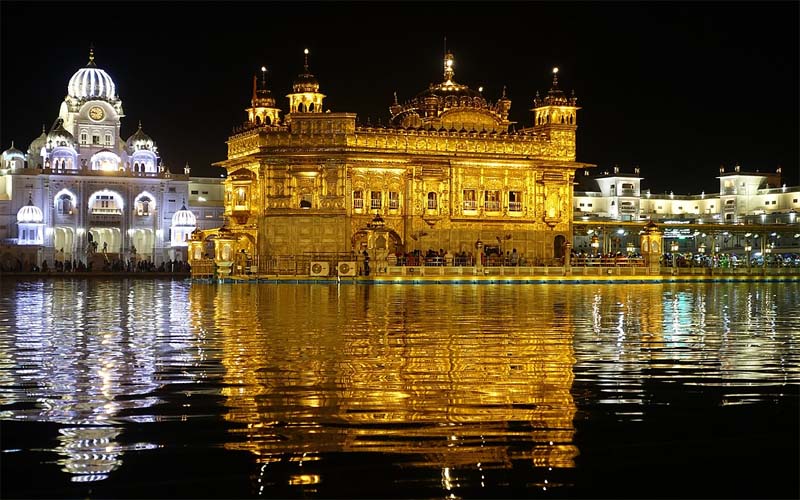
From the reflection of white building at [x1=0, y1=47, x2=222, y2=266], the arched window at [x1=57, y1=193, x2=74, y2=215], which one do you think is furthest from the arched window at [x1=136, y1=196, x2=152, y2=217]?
the arched window at [x1=57, y1=193, x2=74, y2=215]

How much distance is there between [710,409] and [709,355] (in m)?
5.22

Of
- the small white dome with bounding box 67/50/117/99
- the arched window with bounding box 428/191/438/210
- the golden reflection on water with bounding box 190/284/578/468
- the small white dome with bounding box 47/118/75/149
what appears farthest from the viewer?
the small white dome with bounding box 67/50/117/99

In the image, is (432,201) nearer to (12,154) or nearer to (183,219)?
(183,219)

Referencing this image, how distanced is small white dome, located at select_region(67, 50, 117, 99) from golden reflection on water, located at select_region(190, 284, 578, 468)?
67030mm

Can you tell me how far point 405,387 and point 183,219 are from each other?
70387mm

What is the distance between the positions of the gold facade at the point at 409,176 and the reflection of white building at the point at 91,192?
20.3 meters

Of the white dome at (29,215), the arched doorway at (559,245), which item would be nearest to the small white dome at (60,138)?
the white dome at (29,215)

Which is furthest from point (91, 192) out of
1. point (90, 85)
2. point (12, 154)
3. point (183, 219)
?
point (90, 85)

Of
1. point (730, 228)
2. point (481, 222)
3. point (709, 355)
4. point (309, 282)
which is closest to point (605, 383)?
point (709, 355)

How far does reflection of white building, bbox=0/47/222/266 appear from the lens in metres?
76.7

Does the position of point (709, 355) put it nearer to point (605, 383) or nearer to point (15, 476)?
point (605, 383)

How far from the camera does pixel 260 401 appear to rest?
1083cm

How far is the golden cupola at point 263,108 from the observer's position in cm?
6178

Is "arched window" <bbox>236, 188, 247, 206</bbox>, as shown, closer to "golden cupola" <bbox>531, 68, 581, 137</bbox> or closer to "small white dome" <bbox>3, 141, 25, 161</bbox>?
"golden cupola" <bbox>531, 68, 581, 137</bbox>
